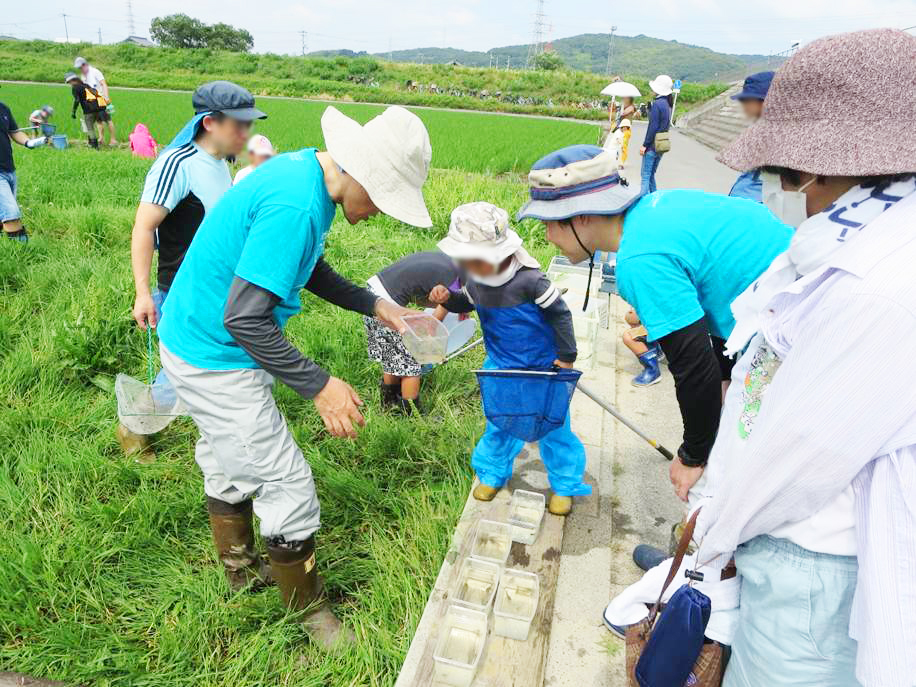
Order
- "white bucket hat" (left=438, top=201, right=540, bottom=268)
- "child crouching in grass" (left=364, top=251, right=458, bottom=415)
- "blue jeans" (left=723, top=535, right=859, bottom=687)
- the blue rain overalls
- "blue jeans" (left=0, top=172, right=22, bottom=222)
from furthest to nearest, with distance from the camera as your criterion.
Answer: "blue jeans" (left=0, top=172, right=22, bottom=222) < "child crouching in grass" (left=364, top=251, right=458, bottom=415) < the blue rain overalls < "white bucket hat" (left=438, top=201, right=540, bottom=268) < "blue jeans" (left=723, top=535, right=859, bottom=687)

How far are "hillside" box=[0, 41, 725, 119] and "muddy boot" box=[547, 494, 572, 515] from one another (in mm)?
25208

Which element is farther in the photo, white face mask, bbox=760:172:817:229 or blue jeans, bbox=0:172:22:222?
blue jeans, bbox=0:172:22:222

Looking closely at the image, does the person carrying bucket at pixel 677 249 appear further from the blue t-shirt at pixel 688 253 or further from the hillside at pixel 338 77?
the hillside at pixel 338 77

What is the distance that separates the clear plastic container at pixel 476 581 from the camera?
6.64 ft

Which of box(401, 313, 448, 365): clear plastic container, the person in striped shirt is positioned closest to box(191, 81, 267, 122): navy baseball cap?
the person in striped shirt

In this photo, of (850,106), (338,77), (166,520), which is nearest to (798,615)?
(850,106)

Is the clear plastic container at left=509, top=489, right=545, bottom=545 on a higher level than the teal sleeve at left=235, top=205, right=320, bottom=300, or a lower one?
lower

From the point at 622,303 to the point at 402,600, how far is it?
3390mm

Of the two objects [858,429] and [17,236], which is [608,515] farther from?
[17,236]

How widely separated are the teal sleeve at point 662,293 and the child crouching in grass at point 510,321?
0.67 m

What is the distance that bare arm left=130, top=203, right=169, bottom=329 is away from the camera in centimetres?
259

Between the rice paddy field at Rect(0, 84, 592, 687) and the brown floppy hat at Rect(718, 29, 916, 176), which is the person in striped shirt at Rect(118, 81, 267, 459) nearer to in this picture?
the rice paddy field at Rect(0, 84, 592, 687)

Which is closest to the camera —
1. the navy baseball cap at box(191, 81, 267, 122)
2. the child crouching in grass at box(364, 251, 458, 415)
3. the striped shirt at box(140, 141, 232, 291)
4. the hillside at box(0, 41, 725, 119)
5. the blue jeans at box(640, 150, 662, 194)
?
the striped shirt at box(140, 141, 232, 291)

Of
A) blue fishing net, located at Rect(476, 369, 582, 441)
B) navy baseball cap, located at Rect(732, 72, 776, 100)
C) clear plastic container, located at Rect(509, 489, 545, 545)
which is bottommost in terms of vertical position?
clear plastic container, located at Rect(509, 489, 545, 545)
